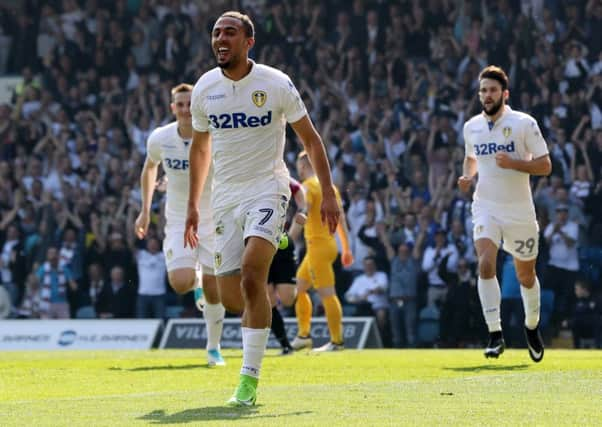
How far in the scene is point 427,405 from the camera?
8.64 meters

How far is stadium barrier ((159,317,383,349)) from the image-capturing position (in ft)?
68.6

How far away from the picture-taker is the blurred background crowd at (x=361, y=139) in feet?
70.0

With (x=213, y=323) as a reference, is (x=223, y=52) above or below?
above

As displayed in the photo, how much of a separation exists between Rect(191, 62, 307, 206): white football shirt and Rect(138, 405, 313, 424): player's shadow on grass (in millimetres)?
1639

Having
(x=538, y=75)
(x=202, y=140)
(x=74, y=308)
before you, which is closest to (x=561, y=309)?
(x=538, y=75)

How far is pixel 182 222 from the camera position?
14.5m

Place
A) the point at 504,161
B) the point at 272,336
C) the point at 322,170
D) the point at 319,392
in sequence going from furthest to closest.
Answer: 1. the point at 272,336
2. the point at 504,161
3. the point at 319,392
4. the point at 322,170

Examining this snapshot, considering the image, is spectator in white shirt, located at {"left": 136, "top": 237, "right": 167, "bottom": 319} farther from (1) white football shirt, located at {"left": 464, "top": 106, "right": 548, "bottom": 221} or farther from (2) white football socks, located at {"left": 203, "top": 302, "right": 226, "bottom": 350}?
Result: (1) white football shirt, located at {"left": 464, "top": 106, "right": 548, "bottom": 221}

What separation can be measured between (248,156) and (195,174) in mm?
649

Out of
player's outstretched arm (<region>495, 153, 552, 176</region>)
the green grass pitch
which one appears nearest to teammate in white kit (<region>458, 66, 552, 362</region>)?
player's outstretched arm (<region>495, 153, 552, 176</region>)

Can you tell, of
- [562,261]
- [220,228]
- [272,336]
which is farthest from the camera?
[562,261]

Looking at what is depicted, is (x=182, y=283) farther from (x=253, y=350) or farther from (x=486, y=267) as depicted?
(x=253, y=350)

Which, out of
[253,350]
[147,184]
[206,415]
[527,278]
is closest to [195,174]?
[253,350]

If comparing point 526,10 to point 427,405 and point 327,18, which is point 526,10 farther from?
point 427,405
